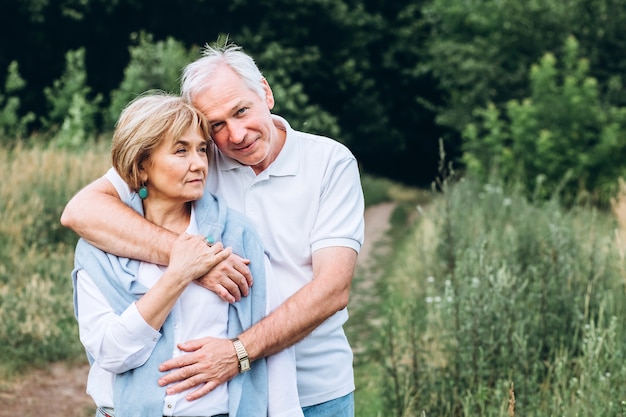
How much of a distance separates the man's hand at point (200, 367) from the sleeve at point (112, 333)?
94 millimetres

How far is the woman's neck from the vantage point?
2.76 metres

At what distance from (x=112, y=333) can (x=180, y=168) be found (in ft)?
1.82

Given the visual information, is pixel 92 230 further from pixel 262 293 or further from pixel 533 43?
pixel 533 43

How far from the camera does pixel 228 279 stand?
2.54m

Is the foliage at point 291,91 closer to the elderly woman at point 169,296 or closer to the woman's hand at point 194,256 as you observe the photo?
the elderly woman at point 169,296

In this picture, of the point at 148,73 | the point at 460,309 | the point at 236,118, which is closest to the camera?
the point at 236,118

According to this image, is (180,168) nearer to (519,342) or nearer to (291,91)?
(519,342)

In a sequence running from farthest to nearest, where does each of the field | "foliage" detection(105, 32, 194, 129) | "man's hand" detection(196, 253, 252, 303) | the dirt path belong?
"foliage" detection(105, 32, 194, 129)
the dirt path
the field
"man's hand" detection(196, 253, 252, 303)

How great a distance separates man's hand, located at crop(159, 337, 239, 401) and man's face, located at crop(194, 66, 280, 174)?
2.31ft

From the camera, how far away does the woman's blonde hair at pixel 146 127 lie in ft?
8.46

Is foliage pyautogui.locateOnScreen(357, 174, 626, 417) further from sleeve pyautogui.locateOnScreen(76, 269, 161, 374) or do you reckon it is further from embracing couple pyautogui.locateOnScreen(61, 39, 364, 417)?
sleeve pyautogui.locateOnScreen(76, 269, 161, 374)

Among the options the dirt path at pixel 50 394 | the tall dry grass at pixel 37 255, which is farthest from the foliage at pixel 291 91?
the dirt path at pixel 50 394

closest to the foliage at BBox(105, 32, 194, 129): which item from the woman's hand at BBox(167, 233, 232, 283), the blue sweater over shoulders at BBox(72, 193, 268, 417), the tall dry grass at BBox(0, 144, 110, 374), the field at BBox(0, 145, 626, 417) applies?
the tall dry grass at BBox(0, 144, 110, 374)

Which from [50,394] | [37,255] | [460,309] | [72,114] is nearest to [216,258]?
[460,309]
